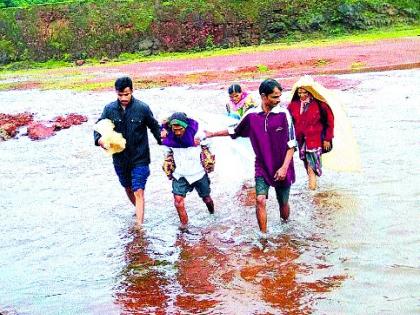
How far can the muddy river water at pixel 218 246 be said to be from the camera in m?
5.30

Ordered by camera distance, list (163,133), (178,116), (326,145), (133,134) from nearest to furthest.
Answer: (178,116)
(163,133)
(133,134)
(326,145)

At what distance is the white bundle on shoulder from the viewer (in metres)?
7.03

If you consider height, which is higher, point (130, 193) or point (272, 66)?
point (272, 66)

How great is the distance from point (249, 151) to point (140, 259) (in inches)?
110

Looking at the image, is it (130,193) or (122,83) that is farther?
(130,193)

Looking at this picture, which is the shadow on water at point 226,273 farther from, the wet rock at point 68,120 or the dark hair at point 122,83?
the wet rock at point 68,120

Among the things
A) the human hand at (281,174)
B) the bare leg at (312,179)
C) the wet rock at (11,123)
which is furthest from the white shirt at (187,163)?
the wet rock at (11,123)

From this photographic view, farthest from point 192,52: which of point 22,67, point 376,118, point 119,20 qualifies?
point 376,118

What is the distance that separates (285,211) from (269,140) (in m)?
0.99

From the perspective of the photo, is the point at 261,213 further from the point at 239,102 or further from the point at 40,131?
the point at 40,131

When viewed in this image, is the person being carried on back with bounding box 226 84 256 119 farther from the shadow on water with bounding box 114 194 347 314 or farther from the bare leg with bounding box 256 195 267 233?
the bare leg with bounding box 256 195 267 233

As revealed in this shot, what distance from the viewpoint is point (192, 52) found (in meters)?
46.6

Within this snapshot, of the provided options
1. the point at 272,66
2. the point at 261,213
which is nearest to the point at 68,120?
the point at 261,213

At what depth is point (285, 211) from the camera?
6988mm
